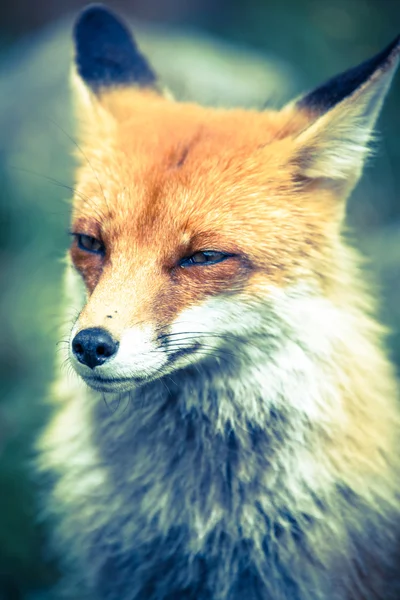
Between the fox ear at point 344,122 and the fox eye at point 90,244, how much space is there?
1.44 feet

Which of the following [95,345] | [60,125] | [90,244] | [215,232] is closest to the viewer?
[95,345]

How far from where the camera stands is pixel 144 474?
1.37 m

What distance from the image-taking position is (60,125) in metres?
1.93

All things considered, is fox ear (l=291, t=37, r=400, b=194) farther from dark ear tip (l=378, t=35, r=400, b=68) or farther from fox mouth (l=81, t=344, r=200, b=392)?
fox mouth (l=81, t=344, r=200, b=392)

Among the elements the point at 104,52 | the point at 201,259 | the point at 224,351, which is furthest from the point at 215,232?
the point at 104,52

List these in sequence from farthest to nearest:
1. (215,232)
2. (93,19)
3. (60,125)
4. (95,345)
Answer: (60,125) < (93,19) < (215,232) < (95,345)

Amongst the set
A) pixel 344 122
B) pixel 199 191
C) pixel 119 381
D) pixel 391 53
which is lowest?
pixel 119 381

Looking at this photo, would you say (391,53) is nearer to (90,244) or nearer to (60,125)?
(90,244)

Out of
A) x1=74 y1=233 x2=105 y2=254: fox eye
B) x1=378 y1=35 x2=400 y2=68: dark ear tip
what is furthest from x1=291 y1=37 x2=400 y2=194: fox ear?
x1=74 y1=233 x2=105 y2=254: fox eye

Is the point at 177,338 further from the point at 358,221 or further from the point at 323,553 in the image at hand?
the point at 358,221

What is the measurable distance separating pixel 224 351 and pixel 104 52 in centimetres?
79

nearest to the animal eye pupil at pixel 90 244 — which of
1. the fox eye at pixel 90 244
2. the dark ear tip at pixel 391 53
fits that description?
the fox eye at pixel 90 244

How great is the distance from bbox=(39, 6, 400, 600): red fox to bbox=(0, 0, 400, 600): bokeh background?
25 centimetres

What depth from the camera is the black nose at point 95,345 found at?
3.27 ft
